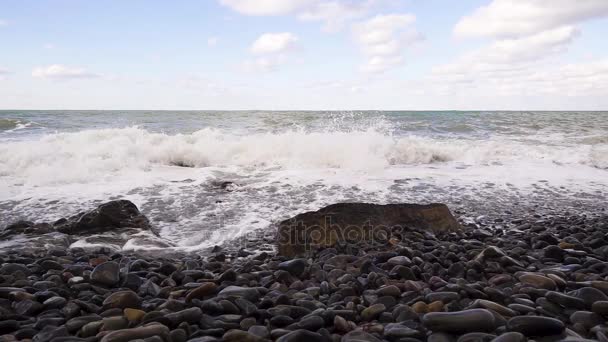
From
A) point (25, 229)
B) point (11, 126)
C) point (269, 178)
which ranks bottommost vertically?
point (25, 229)

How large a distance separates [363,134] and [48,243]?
27.2 feet

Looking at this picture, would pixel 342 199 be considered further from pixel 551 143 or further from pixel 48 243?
pixel 551 143

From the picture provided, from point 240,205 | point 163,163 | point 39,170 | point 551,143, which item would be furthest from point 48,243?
point 551,143

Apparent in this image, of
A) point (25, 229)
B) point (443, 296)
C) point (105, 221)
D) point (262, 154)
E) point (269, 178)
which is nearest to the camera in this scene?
point (443, 296)

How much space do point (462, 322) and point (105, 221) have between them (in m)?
4.05

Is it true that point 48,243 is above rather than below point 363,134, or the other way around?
below

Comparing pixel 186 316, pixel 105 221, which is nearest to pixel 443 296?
pixel 186 316

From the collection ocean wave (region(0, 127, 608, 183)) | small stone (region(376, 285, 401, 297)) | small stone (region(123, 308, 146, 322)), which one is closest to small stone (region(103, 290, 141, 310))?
small stone (region(123, 308, 146, 322))

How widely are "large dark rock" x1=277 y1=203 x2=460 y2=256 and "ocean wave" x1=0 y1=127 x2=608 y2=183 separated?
4525 mm

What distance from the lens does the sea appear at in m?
5.54

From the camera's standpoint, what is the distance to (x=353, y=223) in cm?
418

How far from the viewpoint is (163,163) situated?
32.6ft

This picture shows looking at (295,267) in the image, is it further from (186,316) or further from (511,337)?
(511,337)

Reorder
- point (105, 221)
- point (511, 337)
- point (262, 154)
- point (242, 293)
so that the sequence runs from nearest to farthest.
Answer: point (511, 337)
point (242, 293)
point (105, 221)
point (262, 154)
